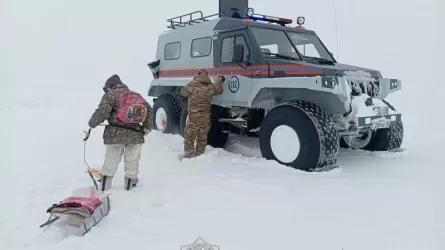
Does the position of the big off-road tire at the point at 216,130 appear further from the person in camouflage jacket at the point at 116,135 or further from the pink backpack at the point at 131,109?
the pink backpack at the point at 131,109

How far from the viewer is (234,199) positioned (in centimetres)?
437

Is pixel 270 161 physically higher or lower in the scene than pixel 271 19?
lower

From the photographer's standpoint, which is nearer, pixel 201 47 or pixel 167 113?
pixel 201 47

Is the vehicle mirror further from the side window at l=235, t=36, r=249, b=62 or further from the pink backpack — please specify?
the pink backpack

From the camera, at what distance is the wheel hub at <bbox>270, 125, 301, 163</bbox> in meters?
5.87

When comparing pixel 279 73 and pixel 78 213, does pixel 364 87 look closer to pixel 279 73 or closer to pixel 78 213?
pixel 279 73

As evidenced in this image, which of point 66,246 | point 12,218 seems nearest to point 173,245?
point 66,246

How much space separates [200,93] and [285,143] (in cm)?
172

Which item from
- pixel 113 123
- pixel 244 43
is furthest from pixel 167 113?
pixel 113 123

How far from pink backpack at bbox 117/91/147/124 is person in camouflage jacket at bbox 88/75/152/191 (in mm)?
74

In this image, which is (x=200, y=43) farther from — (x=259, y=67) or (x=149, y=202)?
(x=149, y=202)

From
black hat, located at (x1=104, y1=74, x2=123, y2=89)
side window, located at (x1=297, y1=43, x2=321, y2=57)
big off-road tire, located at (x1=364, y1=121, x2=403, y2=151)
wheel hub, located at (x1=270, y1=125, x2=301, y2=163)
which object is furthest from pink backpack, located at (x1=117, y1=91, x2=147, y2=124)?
big off-road tire, located at (x1=364, y1=121, x2=403, y2=151)

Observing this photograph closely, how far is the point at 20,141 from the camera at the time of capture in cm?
801

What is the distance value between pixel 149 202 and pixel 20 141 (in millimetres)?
5062
